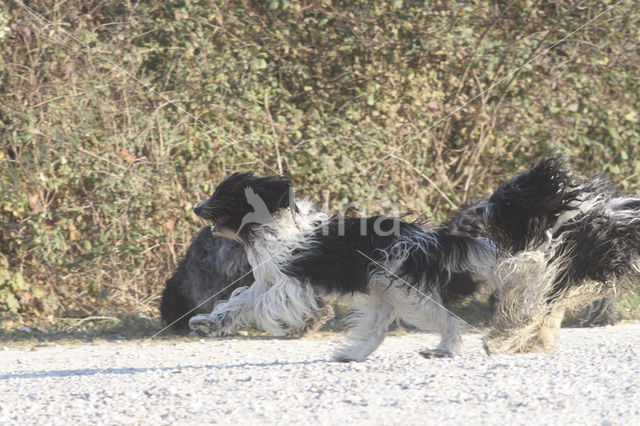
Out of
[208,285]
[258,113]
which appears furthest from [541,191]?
[258,113]

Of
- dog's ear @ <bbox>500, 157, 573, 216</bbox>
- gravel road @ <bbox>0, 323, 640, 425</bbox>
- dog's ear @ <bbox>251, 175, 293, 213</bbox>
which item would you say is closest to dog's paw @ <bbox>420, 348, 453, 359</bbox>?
gravel road @ <bbox>0, 323, 640, 425</bbox>

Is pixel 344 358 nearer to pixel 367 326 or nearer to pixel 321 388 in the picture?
pixel 367 326

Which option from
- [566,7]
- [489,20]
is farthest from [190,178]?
[566,7]

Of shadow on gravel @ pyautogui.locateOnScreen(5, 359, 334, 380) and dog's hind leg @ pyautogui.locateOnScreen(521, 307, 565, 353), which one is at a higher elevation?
dog's hind leg @ pyautogui.locateOnScreen(521, 307, 565, 353)

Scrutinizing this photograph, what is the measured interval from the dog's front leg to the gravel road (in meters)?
0.23

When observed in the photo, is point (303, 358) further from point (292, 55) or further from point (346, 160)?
point (292, 55)

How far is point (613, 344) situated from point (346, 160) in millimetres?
3732

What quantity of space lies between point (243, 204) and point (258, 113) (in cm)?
359

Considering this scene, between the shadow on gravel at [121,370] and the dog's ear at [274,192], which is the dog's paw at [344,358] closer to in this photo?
the shadow on gravel at [121,370]

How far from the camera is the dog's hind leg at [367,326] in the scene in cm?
567

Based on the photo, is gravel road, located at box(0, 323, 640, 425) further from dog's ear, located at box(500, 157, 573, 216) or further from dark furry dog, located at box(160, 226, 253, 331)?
dark furry dog, located at box(160, 226, 253, 331)

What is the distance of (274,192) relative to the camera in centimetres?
586

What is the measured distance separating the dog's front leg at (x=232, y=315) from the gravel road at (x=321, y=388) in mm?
226

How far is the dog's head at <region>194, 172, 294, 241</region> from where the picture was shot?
582cm
